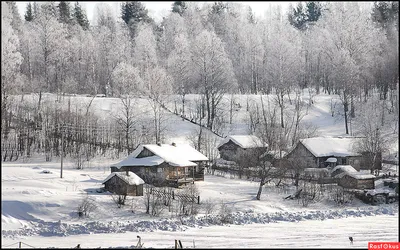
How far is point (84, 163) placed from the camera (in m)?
40.6

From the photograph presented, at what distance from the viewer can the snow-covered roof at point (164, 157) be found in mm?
36344

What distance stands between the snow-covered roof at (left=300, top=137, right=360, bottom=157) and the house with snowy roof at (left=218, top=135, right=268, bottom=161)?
424 cm

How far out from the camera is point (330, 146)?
1734 inches

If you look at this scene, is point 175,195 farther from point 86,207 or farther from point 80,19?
point 80,19

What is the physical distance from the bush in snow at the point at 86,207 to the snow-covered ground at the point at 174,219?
1.06 ft

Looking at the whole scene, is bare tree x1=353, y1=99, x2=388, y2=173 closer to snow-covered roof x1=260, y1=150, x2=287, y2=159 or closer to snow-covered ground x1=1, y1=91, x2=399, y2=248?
snow-covered roof x1=260, y1=150, x2=287, y2=159

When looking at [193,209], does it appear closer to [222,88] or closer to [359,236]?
[359,236]

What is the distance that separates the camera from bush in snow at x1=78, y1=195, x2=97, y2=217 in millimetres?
25702

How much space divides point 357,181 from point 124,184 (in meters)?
16.5

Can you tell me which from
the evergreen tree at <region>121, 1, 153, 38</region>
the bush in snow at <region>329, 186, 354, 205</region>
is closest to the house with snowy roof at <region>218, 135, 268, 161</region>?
the bush in snow at <region>329, 186, 354, 205</region>

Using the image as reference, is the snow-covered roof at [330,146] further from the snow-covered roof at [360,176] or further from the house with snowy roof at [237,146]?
the snow-covered roof at [360,176]

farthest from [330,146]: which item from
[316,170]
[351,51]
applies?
[351,51]

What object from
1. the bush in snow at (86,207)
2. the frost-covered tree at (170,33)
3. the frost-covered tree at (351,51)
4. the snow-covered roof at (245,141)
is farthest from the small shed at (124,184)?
the frost-covered tree at (170,33)

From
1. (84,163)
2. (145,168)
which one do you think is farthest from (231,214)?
(84,163)
